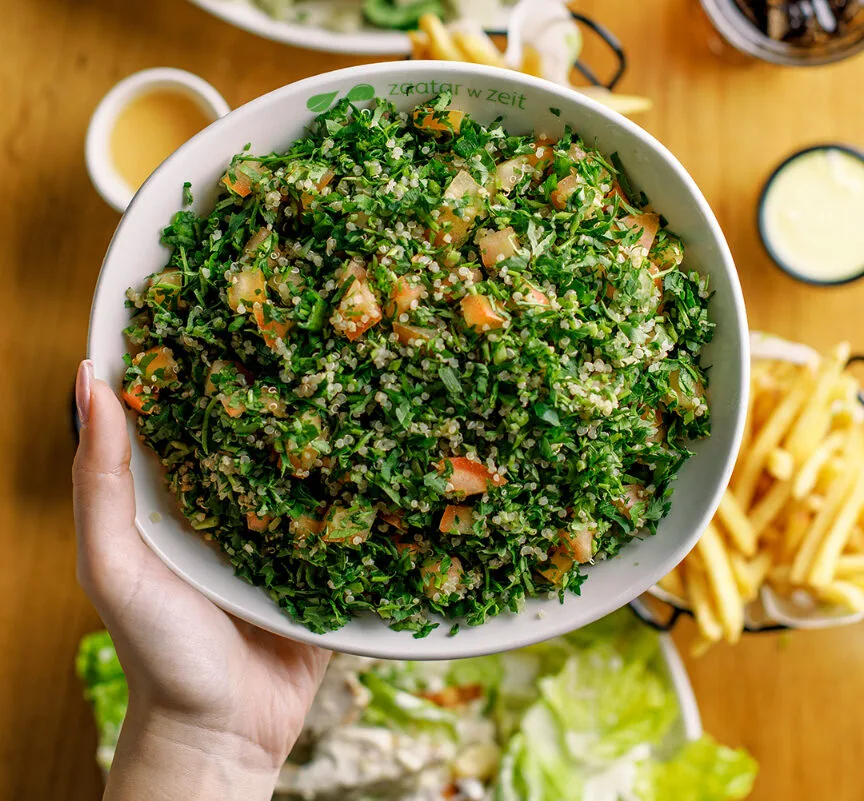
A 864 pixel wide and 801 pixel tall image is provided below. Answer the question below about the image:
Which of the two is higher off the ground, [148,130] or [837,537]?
[148,130]

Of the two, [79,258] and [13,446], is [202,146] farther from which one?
[13,446]

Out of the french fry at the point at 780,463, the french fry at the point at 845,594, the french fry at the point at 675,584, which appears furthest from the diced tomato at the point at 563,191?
the french fry at the point at 845,594

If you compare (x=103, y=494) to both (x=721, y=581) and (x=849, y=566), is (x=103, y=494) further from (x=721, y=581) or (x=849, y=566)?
(x=849, y=566)

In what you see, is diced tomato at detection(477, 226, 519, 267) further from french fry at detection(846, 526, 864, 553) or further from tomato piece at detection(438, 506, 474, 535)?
french fry at detection(846, 526, 864, 553)

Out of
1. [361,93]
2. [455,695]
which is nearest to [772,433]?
[455,695]

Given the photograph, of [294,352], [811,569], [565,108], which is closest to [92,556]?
[294,352]

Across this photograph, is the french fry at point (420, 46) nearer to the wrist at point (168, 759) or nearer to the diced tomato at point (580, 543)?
the diced tomato at point (580, 543)
